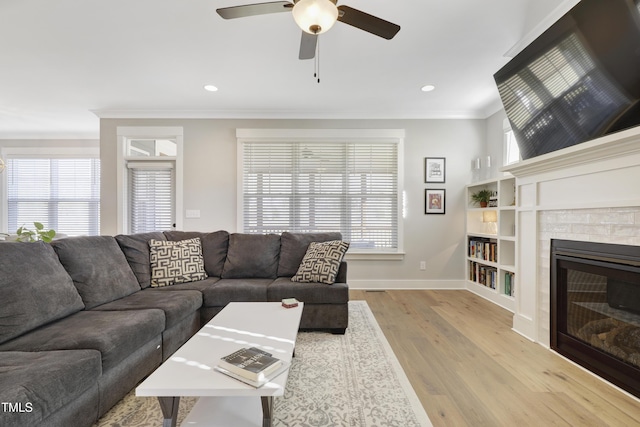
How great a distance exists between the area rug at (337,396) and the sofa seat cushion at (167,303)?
0.51 metres

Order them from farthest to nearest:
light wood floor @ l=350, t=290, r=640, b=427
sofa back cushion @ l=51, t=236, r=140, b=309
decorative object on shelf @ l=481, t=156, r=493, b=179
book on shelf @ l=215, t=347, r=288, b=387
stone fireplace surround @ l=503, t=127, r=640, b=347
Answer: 1. decorative object on shelf @ l=481, t=156, r=493, b=179
2. sofa back cushion @ l=51, t=236, r=140, b=309
3. stone fireplace surround @ l=503, t=127, r=640, b=347
4. light wood floor @ l=350, t=290, r=640, b=427
5. book on shelf @ l=215, t=347, r=288, b=387

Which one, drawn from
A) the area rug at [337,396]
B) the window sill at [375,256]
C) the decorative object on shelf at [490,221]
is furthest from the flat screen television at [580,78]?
the window sill at [375,256]

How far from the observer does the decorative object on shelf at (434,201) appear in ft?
13.9

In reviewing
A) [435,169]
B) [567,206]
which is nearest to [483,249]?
[435,169]

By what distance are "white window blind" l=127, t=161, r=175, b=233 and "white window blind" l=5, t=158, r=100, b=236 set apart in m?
1.86

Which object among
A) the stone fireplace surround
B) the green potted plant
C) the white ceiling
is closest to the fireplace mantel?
the stone fireplace surround

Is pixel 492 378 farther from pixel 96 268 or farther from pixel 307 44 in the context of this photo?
pixel 96 268

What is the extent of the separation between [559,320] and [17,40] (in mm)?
5188

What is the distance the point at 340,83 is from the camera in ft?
11.0

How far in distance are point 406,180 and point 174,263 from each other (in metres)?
3.25

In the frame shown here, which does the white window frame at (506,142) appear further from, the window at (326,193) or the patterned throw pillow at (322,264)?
the patterned throw pillow at (322,264)

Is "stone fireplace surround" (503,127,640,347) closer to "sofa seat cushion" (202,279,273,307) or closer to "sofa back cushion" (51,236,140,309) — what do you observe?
"sofa seat cushion" (202,279,273,307)

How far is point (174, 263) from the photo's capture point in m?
2.79

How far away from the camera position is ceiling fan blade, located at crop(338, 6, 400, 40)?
5.38 feet
